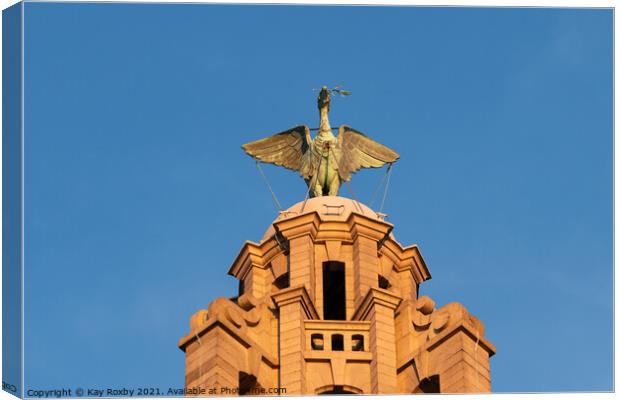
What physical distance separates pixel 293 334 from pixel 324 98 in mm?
11894

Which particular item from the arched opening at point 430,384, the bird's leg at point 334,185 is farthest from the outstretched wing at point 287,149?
the arched opening at point 430,384

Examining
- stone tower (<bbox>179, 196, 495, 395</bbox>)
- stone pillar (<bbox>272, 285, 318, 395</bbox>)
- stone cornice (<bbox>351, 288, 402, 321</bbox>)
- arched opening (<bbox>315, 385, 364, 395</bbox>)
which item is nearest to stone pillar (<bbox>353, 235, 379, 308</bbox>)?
stone tower (<bbox>179, 196, 495, 395</bbox>)

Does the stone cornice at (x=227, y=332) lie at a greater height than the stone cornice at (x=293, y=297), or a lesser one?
lesser

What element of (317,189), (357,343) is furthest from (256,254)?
(357,343)

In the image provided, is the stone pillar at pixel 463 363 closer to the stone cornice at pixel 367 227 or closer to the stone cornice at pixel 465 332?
the stone cornice at pixel 465 332

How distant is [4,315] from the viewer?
59.1m

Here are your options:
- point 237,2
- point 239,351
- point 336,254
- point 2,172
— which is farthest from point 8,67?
point 336,254

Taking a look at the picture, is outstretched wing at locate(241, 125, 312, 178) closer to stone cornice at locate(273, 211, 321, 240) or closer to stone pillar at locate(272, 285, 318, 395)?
stone cornice at locate(273, 211, 321, 240)

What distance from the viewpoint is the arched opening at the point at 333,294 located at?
3100 inches

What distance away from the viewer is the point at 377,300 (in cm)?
7438

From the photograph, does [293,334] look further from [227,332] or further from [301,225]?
[301,225]

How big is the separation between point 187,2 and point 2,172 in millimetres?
8023

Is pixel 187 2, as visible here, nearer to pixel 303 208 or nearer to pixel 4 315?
pixel 4 315

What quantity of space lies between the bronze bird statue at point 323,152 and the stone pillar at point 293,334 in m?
7.65
